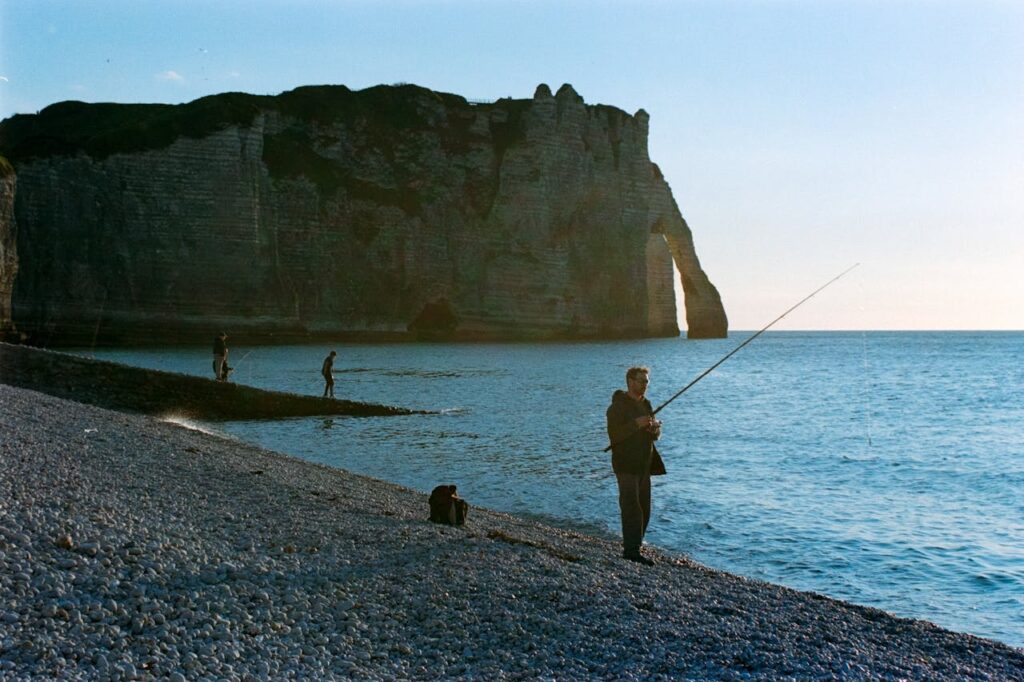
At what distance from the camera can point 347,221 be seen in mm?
72250

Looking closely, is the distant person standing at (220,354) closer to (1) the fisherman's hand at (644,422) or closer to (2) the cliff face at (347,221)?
(1) the fisherman's hand at (644,422)

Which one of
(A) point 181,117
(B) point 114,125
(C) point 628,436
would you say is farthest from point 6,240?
(C) point 628,436

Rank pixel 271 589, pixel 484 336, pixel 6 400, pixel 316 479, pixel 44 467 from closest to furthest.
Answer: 1. pixel 271 589
2. pixel 44 467
3. pixel 316 479
4. pixel 6 400
5. pixel 484 336

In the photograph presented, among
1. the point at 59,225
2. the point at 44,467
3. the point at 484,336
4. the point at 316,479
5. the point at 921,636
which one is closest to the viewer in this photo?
the point at 921,636

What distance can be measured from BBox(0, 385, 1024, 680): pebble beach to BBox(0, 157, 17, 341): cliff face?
34239mm

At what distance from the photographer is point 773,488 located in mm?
15602

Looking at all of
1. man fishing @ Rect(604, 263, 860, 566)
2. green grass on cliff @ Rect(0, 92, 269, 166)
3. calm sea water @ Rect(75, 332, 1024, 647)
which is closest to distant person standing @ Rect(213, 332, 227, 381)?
calm sea water @ Rect(75, 332, 1024, 647)

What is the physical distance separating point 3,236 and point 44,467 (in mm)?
33909

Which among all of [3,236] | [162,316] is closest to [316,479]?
[3,236]

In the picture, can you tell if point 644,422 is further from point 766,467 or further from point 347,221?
point 347,221

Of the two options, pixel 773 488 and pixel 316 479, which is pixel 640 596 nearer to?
pixel 316 479

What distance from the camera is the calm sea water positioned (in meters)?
9.89

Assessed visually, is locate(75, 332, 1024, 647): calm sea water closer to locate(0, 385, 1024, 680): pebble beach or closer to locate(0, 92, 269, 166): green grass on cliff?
locate(0, 385, 1024, 680): pebble beach

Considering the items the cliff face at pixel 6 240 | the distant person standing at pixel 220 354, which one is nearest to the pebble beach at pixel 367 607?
the distant person standing at pixel 220 354
